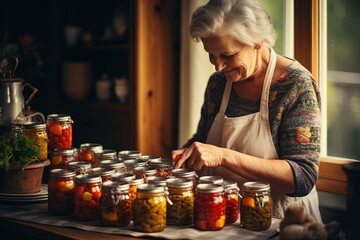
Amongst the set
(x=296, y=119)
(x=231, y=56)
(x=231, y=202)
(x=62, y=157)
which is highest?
(x=231, y=56)

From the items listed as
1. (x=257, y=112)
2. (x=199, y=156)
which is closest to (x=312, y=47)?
(x=257, y=112)

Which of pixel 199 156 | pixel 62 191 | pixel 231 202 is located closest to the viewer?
pixel 231 202

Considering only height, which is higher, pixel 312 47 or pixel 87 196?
pixel 312 47

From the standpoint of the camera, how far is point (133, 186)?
191 cm

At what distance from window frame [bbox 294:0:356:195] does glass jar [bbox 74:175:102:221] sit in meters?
1.38

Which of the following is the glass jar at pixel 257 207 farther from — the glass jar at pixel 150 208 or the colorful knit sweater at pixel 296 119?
the colorful knit sweater at pixel 296 119

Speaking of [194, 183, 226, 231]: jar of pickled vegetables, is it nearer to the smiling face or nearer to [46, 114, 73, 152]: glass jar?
the smiling face

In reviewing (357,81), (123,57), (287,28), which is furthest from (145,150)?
(357,81)

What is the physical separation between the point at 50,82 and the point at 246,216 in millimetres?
3054

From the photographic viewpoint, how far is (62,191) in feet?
6.61

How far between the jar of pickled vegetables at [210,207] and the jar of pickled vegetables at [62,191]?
45 centimetres

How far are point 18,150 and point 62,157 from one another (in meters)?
0.19

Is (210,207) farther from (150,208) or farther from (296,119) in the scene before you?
(296,119)

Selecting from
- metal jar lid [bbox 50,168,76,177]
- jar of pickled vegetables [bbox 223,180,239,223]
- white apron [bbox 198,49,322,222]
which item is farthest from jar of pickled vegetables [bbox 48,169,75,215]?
white apron [bbox 198,49,322,222]
